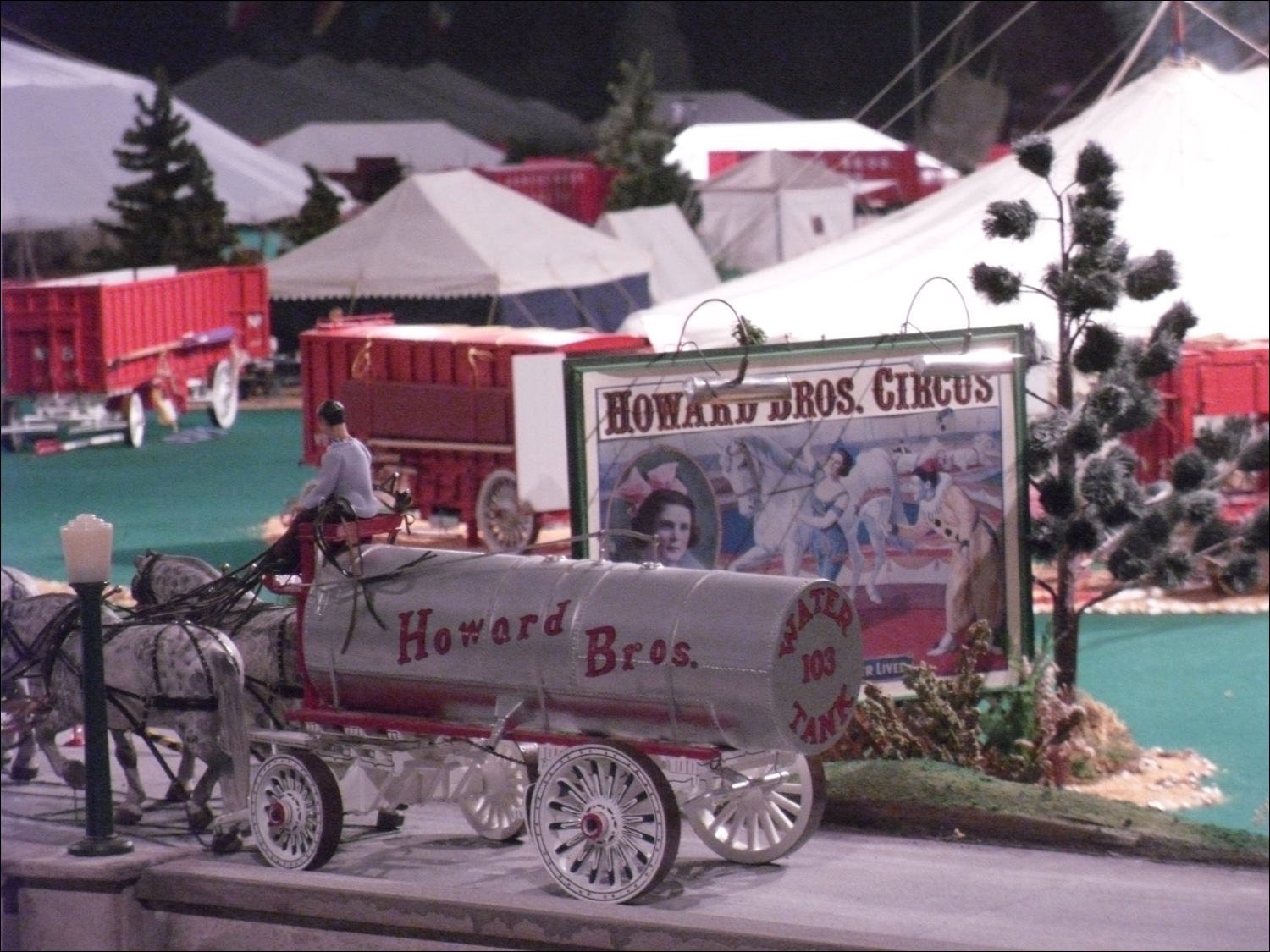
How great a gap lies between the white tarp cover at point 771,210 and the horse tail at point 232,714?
2.27 metres

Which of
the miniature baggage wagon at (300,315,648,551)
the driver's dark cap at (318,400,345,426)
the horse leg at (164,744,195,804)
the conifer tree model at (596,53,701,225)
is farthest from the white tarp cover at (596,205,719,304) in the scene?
the driver's dark cap at (318,400,345,426)

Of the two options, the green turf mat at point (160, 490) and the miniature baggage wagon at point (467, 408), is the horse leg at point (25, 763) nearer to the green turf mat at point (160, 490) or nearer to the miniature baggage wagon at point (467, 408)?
the green turf mat at point (160, 490)

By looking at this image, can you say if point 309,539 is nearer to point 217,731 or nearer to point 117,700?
point 217,731

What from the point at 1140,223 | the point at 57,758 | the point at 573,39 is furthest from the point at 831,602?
the point at 573,39

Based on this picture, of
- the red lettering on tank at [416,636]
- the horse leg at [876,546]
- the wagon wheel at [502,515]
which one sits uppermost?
the wagon wheel at [502,515]

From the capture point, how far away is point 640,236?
19.1ft

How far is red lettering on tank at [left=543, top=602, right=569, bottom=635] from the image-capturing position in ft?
7.84

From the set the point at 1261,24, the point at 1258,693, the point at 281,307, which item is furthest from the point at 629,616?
the point at 1258,693

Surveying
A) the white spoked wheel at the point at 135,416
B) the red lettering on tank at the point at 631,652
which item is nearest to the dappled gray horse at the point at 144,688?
the red lettering on tank at the point at 631,652

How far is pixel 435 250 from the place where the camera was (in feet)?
15.0

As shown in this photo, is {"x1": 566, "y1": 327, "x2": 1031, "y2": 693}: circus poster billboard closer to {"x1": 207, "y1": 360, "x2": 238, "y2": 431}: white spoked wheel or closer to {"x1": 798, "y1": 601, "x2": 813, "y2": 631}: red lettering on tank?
{"x1": 798, "y1": 601, "x2": 813, "y2": 631}: red lettering on tank

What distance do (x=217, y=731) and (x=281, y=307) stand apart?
53.5 inches

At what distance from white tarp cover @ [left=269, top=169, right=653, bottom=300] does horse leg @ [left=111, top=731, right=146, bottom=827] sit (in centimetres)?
104

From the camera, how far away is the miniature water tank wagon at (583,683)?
237cm
